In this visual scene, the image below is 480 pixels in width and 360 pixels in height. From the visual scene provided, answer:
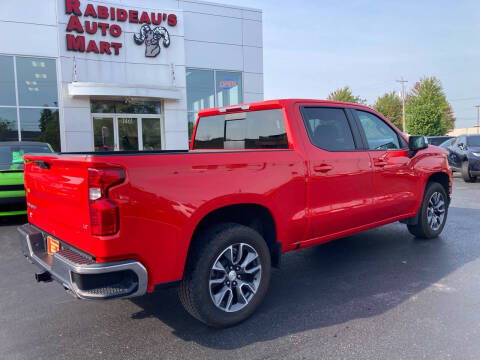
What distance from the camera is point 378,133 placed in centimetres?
478

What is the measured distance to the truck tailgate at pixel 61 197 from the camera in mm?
2583

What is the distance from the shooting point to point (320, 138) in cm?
398

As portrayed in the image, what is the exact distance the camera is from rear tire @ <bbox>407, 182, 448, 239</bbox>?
18.0ft

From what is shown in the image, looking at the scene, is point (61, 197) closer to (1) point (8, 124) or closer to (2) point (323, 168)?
(2) point (323, 168)

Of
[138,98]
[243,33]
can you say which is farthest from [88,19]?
[243,33]

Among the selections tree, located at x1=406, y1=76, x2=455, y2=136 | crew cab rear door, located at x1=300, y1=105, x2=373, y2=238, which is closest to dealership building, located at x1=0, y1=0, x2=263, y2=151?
crew cab rear door, located at x1=300, y1=105, x2=373, y2=238

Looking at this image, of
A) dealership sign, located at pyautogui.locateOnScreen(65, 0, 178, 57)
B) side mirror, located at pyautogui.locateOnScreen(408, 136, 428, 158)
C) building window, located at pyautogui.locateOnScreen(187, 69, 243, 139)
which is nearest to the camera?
side mirror, located at pyautogui.locateOnScreen(408, 136, 428, 158)

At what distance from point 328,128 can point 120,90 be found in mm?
11336

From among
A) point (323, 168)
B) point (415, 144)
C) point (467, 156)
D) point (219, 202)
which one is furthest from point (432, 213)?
point (467, 156)

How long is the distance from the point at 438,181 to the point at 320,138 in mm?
2879

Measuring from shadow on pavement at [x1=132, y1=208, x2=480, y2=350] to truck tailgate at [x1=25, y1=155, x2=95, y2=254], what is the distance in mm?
1087

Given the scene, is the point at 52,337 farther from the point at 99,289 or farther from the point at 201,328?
the point at 201,328

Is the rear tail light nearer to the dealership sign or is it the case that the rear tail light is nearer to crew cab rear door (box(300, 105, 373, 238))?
crew cab rear door (box(300, 105, 373, 238))

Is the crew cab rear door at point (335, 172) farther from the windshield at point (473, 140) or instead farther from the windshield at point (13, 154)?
the windshield at point (473, 140)
